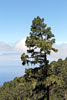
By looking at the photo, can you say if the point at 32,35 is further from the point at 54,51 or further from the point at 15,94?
the point at 15,94

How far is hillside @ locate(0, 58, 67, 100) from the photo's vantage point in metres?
21.6

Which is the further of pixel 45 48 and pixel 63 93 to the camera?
pixel 63 93

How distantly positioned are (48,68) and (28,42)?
3.00 m

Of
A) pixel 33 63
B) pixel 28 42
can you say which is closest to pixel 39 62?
pixel 33 63

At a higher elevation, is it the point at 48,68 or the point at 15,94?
the point at 15,94

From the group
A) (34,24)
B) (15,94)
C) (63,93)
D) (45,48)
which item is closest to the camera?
(45,48)

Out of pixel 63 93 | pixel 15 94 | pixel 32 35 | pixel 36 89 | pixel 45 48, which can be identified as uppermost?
pixel 15 94

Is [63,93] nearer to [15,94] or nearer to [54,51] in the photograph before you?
[15,94]

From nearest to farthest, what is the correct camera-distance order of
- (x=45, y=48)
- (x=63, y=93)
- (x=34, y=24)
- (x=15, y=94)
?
1. (x=45, y=48)
2. (x=34, y=24)
3. (x=63, y=93)
4. (x=15, y=94)

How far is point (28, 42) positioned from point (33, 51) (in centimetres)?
95

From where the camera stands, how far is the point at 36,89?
22.1 meters

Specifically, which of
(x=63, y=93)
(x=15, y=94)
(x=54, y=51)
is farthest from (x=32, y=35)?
(x=15, y=94)

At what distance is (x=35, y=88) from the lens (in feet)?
72.0

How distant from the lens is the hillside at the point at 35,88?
21.6m
